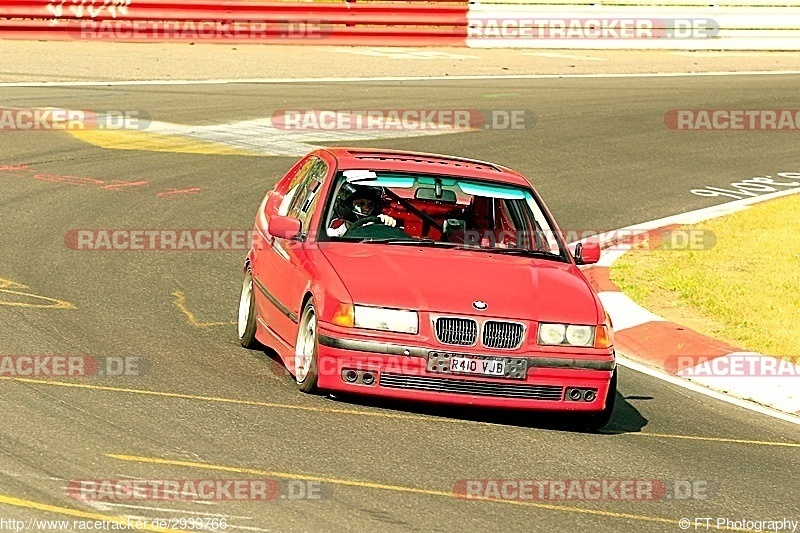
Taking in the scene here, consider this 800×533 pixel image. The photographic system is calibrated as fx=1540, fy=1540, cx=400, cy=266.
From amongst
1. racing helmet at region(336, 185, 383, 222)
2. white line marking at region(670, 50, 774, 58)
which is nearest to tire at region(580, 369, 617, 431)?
racing helmet at region(336, 185, 383, 222)

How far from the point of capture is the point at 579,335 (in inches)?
350

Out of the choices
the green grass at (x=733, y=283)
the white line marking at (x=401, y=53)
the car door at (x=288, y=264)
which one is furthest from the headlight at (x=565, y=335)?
the white line marking at (x=401, y=53)

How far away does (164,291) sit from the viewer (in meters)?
12.0

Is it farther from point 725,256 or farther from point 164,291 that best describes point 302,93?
point 164,291

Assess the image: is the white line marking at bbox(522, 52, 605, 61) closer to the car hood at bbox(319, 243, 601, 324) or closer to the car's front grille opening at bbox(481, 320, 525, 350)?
the car hood at bbox(319, 243, 601, 324)

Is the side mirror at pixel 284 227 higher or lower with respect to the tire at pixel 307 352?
higher

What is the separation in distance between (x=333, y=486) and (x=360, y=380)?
1.51m

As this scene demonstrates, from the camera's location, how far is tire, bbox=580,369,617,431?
8930 mm

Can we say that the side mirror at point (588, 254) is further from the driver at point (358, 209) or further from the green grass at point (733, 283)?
the green grass at point (733, 283)

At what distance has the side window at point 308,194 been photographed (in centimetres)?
1016

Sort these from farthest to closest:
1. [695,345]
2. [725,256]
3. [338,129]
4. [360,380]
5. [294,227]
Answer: [338,129]
[725,256]
[695,345]
[294,227]
[360,380]

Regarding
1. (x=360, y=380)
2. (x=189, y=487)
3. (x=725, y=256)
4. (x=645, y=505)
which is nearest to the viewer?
(x=189, y=487)

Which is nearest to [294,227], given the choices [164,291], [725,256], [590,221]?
[164,291]

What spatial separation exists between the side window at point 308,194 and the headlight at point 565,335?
6.19 feet
